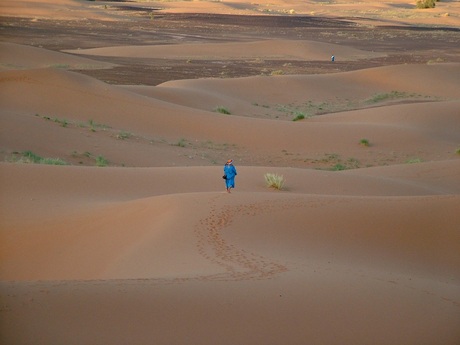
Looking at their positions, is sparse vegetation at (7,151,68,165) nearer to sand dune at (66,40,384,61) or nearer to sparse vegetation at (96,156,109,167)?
sparse vegetation at (96,156,109,167)

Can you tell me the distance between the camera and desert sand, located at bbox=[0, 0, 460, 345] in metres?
8.05

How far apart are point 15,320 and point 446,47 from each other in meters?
66.4

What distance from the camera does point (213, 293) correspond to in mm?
8508

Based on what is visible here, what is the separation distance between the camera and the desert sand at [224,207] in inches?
317

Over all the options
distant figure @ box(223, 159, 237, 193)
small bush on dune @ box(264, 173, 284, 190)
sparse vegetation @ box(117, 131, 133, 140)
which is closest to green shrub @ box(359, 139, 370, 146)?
sparse vegetation @ box(117, 131, 133, 140)

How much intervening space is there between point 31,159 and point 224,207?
9.07m

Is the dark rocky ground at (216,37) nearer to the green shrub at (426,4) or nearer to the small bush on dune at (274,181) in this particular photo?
the green shrub at (426,4)

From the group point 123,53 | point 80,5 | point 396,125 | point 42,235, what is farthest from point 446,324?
point 80,5

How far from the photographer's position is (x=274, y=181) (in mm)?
18562

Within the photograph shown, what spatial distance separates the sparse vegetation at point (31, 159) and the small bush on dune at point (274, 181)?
5.84 metres

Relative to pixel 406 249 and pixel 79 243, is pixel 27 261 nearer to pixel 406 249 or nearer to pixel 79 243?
pixel 79 243

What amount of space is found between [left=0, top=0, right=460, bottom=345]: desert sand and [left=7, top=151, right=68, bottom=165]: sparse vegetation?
0.84ft

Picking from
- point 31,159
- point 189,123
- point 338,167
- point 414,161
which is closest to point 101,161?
point 31,159

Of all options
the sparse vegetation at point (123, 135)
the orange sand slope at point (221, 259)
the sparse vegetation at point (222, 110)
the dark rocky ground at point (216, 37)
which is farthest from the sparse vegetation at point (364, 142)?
the dark rocky ground at point (216, 37)
